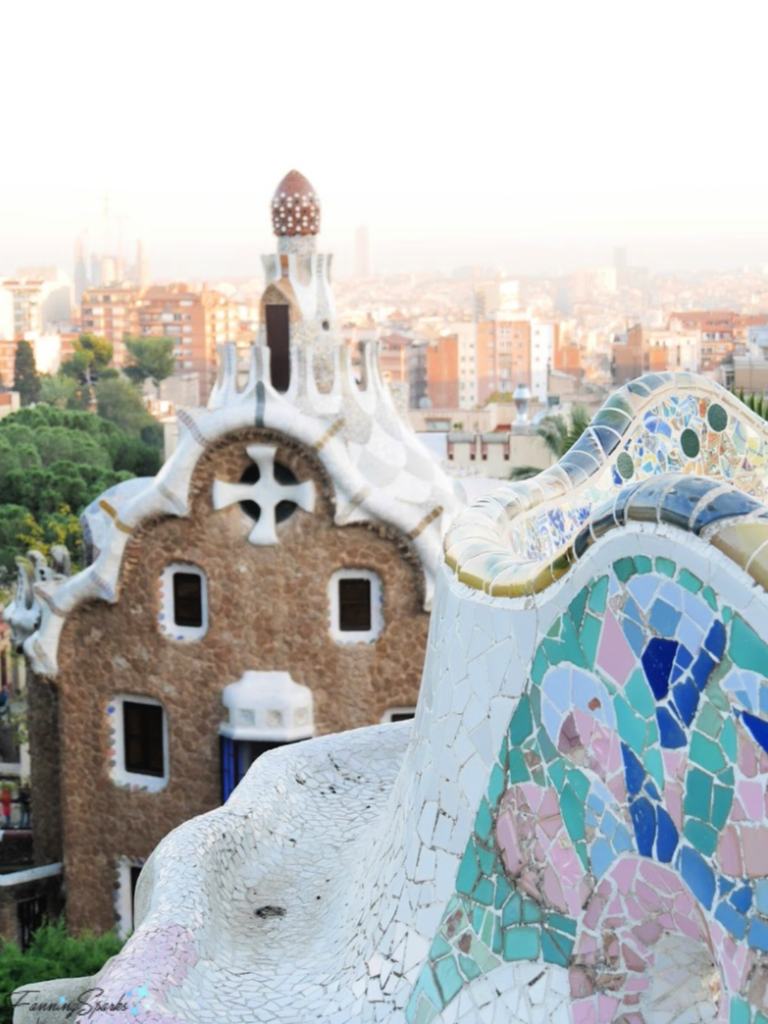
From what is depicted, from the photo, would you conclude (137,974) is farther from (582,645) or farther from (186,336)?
(186,336)

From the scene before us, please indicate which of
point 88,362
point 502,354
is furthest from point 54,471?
point 502,354

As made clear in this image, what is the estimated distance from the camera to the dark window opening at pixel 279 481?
479 inches

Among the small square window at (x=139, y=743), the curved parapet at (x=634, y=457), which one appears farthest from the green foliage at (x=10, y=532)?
the curved parapet at (x=634, y=457)

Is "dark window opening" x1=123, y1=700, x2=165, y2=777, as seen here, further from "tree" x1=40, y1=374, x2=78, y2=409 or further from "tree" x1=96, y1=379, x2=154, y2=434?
"tree" x1=40, y1=374, x2=78, y2=409

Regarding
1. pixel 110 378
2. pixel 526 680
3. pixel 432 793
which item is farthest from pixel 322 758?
pixel 110 378

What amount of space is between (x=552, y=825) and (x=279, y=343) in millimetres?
9014

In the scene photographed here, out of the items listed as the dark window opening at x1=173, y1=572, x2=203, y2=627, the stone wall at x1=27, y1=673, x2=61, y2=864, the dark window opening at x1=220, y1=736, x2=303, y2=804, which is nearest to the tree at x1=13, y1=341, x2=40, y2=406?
the stone wall at x1=27, y1=673, x2=61, y2=864

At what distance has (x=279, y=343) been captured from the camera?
12.8m

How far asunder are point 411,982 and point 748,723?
4.93 feet

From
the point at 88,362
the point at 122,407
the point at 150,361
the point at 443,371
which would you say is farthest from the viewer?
the point at 443,371

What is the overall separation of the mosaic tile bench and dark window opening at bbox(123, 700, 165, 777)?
23.4 feet

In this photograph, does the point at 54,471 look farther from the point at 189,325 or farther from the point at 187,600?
the point at 189,325

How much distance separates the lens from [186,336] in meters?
114

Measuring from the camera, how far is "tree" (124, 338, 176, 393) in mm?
84562
